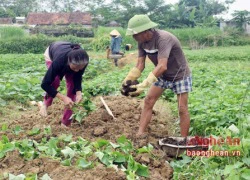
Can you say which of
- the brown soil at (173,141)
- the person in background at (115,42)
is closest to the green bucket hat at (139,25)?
the brown soil at (173,141)

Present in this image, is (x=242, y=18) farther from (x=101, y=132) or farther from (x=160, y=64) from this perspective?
(x=160, y=64)

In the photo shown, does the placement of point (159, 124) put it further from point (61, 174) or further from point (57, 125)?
point (61, 174)

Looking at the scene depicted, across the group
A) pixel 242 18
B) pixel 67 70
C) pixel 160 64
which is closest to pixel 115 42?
pixel 67 70

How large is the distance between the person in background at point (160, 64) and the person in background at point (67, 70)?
70 cm

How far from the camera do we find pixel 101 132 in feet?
17.1

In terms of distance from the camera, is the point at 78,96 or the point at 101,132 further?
the point at 78,96

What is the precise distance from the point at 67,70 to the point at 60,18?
38.4 meters

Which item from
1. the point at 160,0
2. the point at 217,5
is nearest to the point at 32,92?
the point at 160,0

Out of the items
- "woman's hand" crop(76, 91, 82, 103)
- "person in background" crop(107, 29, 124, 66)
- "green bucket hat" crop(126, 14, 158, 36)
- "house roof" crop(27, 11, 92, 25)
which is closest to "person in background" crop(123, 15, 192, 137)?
"green bucket hat" crop(126, 14, 158, 36)

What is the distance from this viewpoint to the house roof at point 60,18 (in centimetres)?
4122

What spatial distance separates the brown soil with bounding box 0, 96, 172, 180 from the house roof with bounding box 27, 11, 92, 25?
34.2m

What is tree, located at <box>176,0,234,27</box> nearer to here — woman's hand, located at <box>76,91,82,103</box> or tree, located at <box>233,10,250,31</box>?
tree, located at <box>233,10,250,31</box>

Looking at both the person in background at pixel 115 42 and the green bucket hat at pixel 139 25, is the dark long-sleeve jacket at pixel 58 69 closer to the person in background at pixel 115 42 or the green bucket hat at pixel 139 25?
the green bucket hat at pixel 139 25

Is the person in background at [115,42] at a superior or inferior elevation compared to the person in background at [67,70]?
inferior
